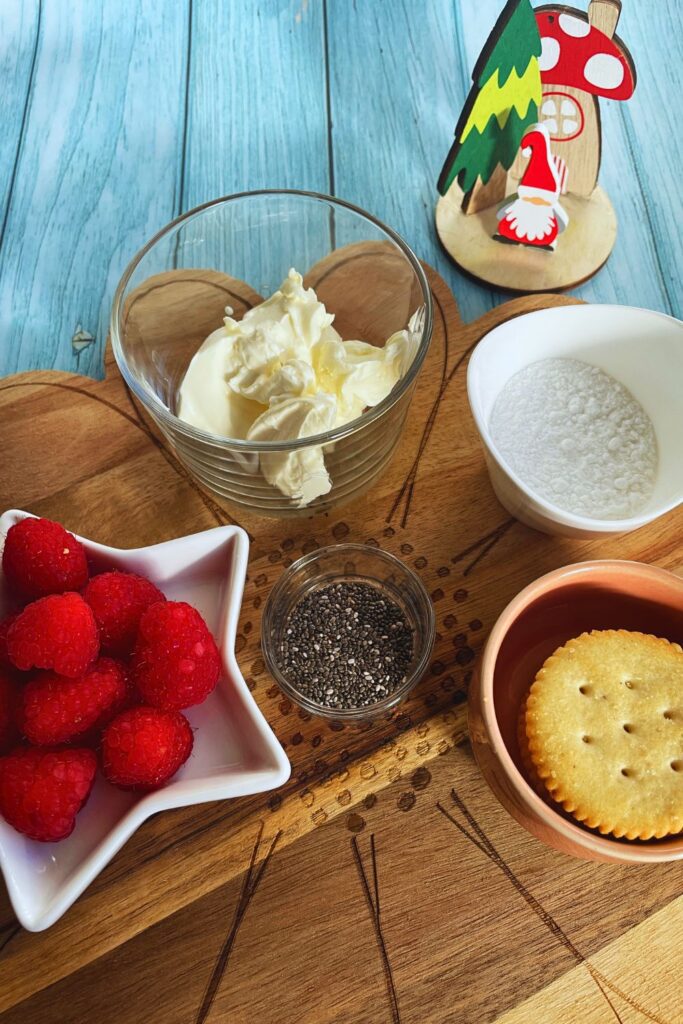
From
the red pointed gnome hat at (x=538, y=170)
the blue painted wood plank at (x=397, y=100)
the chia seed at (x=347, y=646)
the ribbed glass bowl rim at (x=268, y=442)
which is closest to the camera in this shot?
the ribbed glass bowl rim at (x=268, y=442)

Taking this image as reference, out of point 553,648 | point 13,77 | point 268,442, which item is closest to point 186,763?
point 268,442

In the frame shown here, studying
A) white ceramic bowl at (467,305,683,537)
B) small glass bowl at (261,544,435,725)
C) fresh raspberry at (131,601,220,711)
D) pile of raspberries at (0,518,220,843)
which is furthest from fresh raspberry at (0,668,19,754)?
white ceramic bowl at (467,305,683,537)

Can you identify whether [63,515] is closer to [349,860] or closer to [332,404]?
[332,404]

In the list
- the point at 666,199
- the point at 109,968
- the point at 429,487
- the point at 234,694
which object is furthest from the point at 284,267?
the point at 109,968

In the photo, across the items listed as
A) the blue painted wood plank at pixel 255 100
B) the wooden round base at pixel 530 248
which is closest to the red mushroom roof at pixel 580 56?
the wooden round base at pixel 530 248

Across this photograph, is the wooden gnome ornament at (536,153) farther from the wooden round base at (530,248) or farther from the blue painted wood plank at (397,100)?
the blue painted wood plank at (397,100)

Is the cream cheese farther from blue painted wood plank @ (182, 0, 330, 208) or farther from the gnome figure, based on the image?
blue painted wood plank @ (182, 0, 330, 208)

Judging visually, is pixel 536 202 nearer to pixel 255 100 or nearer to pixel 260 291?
pixel 260 291
